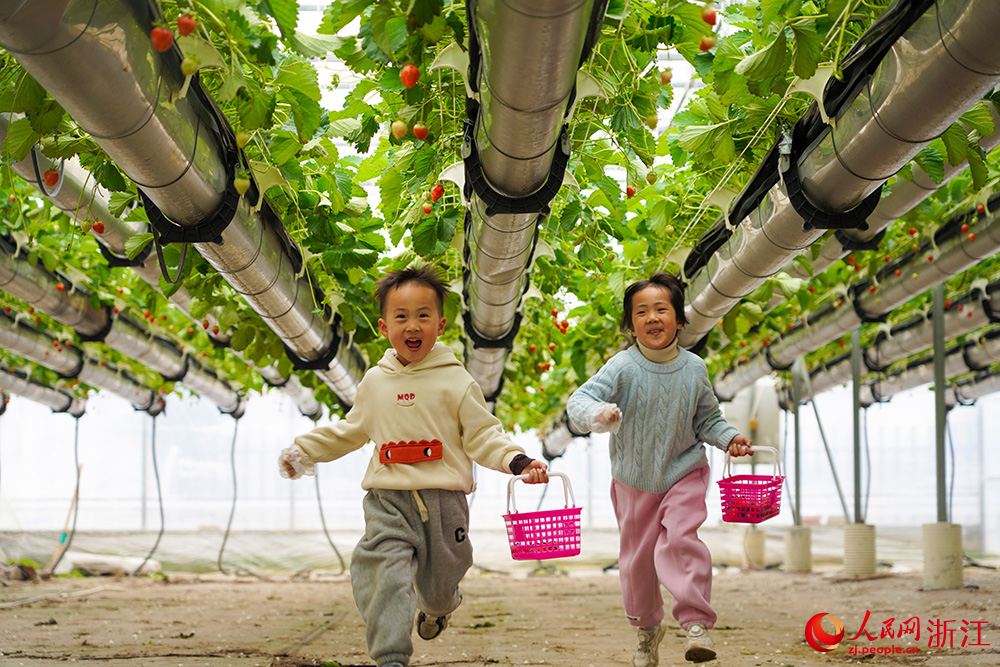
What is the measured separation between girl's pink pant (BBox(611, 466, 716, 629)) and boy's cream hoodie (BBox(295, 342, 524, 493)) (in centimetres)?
69

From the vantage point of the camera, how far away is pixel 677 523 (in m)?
3.23

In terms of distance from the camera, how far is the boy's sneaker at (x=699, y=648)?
296 cm

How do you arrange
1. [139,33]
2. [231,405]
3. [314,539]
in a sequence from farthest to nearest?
1. [314,539]
2. [231,405]
3. [139,33]

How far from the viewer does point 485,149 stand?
3.01 m

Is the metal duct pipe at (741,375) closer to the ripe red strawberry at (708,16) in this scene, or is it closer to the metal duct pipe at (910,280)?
the metal duct pipe at (910,280)

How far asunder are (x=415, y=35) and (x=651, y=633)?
7.26 feet

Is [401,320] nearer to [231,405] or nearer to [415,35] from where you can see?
[415,35]

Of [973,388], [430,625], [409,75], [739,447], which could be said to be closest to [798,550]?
[973,388]

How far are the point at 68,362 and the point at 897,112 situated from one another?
889cm

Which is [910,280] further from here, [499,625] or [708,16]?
[708,16]

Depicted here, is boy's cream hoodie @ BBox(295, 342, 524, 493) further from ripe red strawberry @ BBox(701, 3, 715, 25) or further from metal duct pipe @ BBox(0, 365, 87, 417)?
metal duct pipe @ BBox(0, 365, 87, 417)

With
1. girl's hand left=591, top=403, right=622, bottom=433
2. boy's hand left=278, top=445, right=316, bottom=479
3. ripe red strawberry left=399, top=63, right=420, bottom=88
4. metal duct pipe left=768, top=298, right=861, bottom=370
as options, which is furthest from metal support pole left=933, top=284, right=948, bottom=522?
ripe red strawberry left=399, top=63, right=420, bottom=88

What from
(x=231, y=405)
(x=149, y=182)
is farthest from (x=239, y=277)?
(x=231, y=405)

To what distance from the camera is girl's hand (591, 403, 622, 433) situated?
2.93 metres
